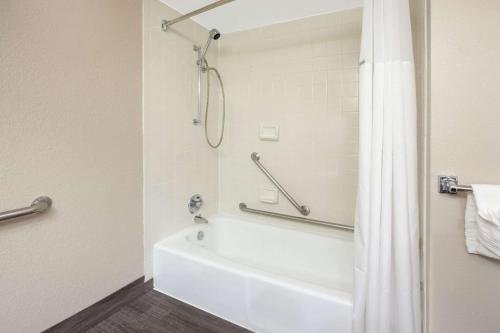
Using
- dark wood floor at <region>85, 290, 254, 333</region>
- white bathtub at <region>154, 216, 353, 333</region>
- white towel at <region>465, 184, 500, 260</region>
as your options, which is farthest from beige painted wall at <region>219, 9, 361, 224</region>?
dark wood floor at <region>85, 290, 254, 333</region>

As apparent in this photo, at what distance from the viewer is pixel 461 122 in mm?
1115

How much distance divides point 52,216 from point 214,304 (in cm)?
102

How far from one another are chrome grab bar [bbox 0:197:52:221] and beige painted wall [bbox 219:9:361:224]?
146 cm

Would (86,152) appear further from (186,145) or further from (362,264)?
(362,264)

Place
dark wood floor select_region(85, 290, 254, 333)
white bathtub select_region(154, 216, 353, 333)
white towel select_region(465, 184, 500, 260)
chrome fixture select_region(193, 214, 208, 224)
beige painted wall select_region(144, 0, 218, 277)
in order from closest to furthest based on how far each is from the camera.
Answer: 1. white towel select_region(465, 184, 500, 260)
2. white bathtub select_region(154, 216, 353, 333)
3. dark wood floor select_region(85, 290, 254, 333)
4. beige painted wall select_region(144, 0, 218, 277)
5. chrome fixture select_region(193, 214, 208, 224)

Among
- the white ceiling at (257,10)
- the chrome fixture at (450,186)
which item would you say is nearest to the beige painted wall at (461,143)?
the chrome fixture at (450,186)

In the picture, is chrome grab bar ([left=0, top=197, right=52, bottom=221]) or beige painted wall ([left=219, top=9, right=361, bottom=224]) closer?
chrome grab bar ([left=0, top=197, right=52, bottom=221])

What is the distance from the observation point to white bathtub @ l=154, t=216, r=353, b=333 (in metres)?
1.32

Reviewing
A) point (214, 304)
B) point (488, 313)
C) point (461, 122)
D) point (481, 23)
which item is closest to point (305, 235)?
point (214, 304)

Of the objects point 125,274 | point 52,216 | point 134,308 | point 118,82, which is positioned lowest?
point 134,308

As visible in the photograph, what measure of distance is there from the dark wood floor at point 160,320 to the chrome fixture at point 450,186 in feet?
4.14

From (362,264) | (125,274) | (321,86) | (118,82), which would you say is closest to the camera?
(362,264)

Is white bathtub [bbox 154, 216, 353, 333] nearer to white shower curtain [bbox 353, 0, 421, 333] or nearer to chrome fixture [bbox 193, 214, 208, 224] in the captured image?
chrome fixture [bbox 193, 214, 208, 224]

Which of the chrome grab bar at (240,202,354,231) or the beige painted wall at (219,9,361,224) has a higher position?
the beige painted wall at (219,9,361,224)
